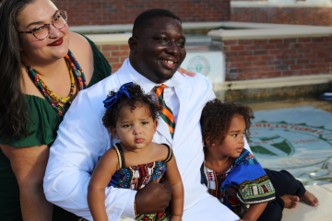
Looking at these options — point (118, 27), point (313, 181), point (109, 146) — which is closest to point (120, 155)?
point (109, 146)

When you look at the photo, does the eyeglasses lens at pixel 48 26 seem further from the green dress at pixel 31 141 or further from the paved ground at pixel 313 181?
the paved ground at pixel 313 181

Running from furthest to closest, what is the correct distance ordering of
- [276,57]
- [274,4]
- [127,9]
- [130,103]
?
1. [274,4]
2. [127,9]
3. [276,57]
4. [130,103]

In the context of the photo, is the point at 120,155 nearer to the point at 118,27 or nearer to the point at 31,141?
the point at 31,141

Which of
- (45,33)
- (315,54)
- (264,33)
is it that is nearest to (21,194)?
(45,33)

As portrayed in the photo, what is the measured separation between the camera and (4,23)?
1.97m

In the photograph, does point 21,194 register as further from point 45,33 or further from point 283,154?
point 283,154

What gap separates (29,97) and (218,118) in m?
0.90

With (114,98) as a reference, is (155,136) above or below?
below

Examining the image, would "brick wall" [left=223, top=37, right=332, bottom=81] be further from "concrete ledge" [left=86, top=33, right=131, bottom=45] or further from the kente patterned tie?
the kente patterned tie

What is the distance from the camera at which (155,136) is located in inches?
84.0

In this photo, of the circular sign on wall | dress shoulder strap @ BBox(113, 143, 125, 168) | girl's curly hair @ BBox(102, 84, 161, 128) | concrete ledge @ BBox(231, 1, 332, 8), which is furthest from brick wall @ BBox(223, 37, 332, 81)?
concrete ledge @ BBox(231, 1, 332, 8)

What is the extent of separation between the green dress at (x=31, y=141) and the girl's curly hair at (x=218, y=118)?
64 cm

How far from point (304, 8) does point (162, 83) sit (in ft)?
52.3

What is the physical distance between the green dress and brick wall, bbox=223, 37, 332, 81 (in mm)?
5434
